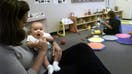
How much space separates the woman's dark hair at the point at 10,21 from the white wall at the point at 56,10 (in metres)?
2.79

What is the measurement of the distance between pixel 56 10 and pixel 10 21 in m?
3.24

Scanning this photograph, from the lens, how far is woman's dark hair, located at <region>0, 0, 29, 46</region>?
845 millimetres

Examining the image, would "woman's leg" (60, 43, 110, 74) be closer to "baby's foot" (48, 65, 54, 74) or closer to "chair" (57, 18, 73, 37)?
"baby's foot" (48, 65, 54, 74)

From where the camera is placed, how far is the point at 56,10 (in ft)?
13.3

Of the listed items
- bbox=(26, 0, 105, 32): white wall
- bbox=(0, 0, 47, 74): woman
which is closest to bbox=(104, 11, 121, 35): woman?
bbox=(26, 0, 105, 32): white wall

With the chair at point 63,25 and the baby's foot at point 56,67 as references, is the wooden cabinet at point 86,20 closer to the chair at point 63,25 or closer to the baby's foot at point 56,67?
the chair at point 63,25

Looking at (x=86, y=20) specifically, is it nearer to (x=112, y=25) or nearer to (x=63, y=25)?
(x=63, y=25)

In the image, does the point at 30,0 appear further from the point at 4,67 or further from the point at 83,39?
the point at 4,67

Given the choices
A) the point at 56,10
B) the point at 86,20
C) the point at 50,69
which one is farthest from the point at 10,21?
the point at 86,20

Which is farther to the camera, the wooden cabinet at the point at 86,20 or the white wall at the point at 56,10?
the wooden cabinet at the point at 86,20

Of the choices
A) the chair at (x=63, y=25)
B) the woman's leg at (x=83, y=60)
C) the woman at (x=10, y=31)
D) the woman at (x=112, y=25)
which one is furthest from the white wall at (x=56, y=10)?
the woman at (x=10, y=31)

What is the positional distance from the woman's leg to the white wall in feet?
7.74

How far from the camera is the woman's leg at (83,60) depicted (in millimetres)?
1322

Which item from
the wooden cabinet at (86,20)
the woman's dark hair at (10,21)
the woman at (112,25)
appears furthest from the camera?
the wooden cabinet at (86,20)
